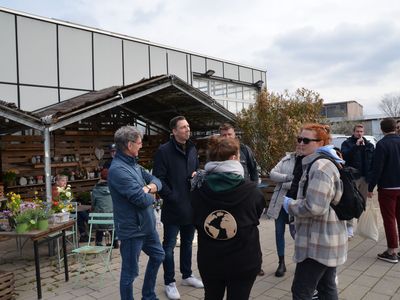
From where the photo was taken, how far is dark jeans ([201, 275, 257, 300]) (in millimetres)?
2398

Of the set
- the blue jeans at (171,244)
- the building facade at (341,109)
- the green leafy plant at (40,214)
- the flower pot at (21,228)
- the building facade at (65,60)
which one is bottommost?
the blue jeans at (171,244)

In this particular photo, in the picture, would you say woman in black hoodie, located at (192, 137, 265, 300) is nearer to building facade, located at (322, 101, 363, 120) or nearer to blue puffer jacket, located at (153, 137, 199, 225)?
blue puffer jacket, located at (153, 137, 199, 225)

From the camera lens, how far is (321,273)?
2633 millimetres

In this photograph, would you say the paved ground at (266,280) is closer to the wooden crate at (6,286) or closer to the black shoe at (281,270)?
the black shoe at (281,270)

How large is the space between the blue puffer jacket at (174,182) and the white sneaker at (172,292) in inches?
27.8

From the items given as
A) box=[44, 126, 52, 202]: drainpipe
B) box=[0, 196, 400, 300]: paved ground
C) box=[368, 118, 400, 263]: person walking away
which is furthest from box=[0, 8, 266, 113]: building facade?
box=[368, 118, 400, 263]: person walking away

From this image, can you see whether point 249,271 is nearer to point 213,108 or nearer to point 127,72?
point 213,108

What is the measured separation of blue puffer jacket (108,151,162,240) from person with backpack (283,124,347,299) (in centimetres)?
130

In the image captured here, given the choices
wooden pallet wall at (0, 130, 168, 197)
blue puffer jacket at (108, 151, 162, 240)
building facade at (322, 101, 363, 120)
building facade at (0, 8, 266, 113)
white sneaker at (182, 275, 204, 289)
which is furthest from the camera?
building facade at (322, 101, 363, 120)

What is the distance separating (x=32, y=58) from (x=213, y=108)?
598 cm

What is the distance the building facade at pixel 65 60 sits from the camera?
11.0 meters

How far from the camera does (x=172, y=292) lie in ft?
12.9

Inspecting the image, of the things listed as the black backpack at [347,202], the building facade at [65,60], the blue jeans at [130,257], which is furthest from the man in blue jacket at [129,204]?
the building facade at [65,60]

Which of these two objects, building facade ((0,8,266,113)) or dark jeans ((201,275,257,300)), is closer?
dark jeans ((201,275,257,300))
